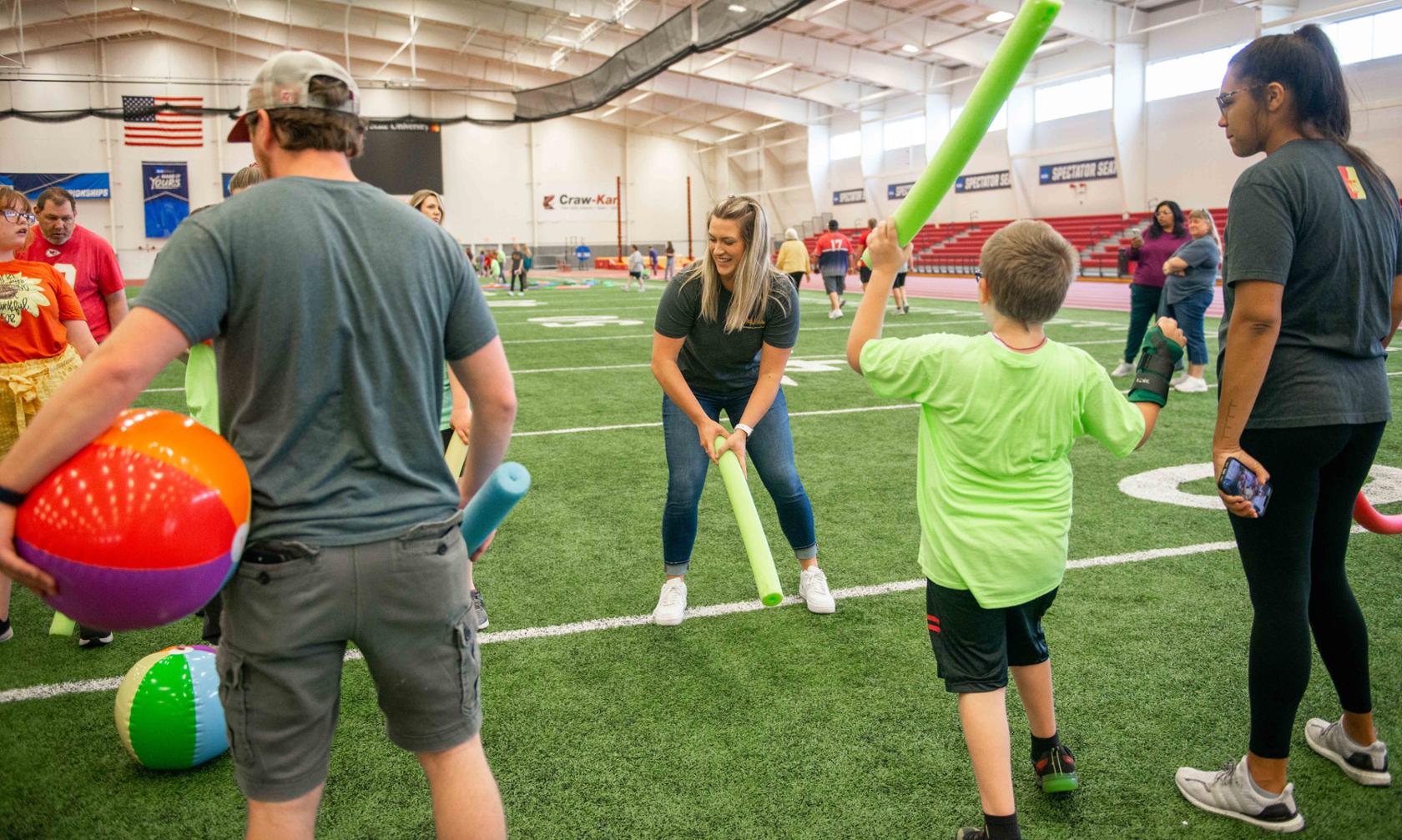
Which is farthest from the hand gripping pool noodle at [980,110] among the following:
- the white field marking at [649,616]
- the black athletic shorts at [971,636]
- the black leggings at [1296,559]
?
the white field marking at [649,616]

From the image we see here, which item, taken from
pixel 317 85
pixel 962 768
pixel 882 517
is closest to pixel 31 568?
pixel 317 85

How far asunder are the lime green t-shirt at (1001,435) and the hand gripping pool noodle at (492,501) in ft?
3.22

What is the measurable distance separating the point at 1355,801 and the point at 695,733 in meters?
2.10

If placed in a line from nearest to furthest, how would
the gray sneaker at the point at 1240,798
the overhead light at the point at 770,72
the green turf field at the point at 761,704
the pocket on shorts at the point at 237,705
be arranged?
1. the pocket on shorts at the point at 237,705
2. the gray sneaker at the point at 1240,798
3. the green turf field at the point at 761,704
4. the overhead light at the point at 770,72

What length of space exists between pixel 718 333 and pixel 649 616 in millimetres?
1376

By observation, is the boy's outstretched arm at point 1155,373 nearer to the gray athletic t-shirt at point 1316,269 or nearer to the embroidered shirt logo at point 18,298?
the gray athletic t-shirt at point 1316,269

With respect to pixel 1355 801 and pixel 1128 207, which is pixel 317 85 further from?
pixel 1128 207

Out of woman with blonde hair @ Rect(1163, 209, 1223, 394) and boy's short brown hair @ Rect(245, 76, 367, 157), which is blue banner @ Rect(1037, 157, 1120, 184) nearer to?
woman with blonde hair @ Rect(1163, 209, 1223, 394)

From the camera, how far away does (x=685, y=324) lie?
440cm

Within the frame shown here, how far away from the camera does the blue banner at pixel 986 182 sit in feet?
117

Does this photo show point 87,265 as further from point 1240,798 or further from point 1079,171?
point 1079,171

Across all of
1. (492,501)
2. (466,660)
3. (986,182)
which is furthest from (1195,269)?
(986,182)

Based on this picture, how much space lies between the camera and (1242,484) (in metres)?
2.65

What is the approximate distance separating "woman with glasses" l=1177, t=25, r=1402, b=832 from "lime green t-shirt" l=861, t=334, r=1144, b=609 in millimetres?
375
